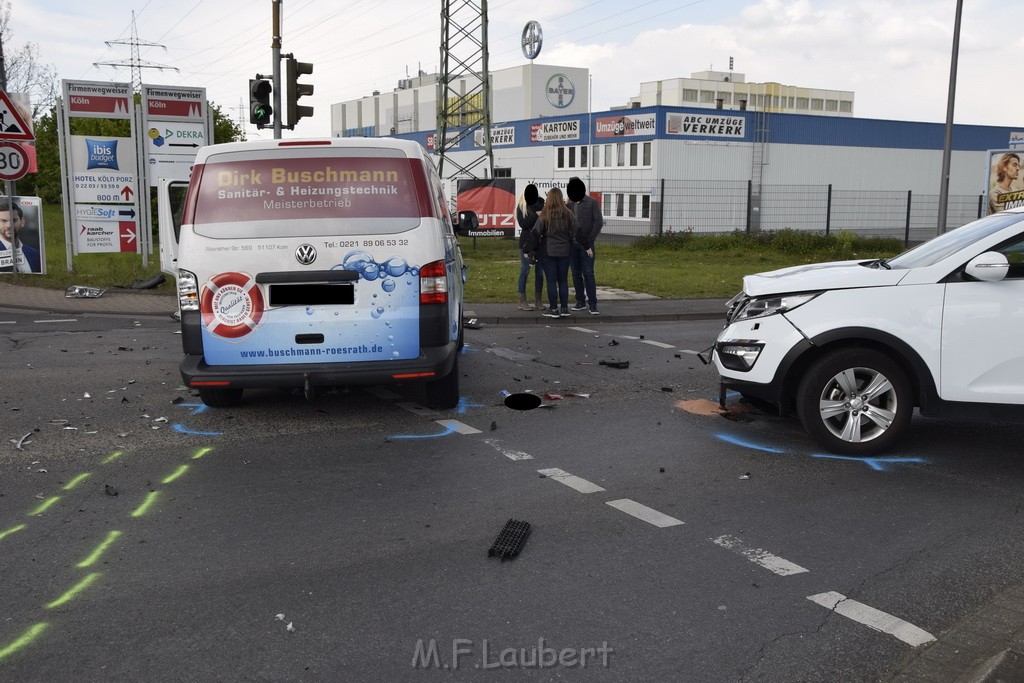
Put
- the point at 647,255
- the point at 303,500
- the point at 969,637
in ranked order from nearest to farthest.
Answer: the point at 969,637 < the point at 303,500 < the point at 647,255

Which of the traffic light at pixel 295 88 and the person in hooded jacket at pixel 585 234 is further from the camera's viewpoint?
the traffic light at pixel 295 88

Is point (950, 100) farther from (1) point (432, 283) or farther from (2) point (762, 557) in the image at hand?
(2) point (762, 557)

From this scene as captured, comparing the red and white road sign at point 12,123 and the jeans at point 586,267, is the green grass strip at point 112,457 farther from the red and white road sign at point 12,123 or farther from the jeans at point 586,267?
the red and white road sign at point 12,123

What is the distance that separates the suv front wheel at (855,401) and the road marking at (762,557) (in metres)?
1.85

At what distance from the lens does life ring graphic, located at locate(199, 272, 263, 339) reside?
6.84m

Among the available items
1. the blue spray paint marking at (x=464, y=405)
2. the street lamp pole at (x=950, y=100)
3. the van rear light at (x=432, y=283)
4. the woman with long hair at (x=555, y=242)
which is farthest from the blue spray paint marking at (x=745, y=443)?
the street lamp pole at (x=950, y=100)

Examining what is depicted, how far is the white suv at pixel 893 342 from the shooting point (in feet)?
19.8

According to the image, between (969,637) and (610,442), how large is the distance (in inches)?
129

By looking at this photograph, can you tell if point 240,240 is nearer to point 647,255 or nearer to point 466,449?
point 466,449

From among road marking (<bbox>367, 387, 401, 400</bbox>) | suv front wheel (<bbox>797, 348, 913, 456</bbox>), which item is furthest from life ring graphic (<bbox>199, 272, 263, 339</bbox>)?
suv front wheel (<bbox>797, 348, 913, 456</bbox>)

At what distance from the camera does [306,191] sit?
697 cm

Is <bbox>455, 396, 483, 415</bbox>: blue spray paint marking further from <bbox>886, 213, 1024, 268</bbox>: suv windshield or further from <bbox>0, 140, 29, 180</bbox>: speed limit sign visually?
<bbox>0, 140, 29, 180</bbox>: speed limit sign

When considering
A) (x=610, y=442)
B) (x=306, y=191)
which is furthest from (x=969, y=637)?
(x=306, y=191)

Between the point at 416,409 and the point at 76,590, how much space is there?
3.85 metres
